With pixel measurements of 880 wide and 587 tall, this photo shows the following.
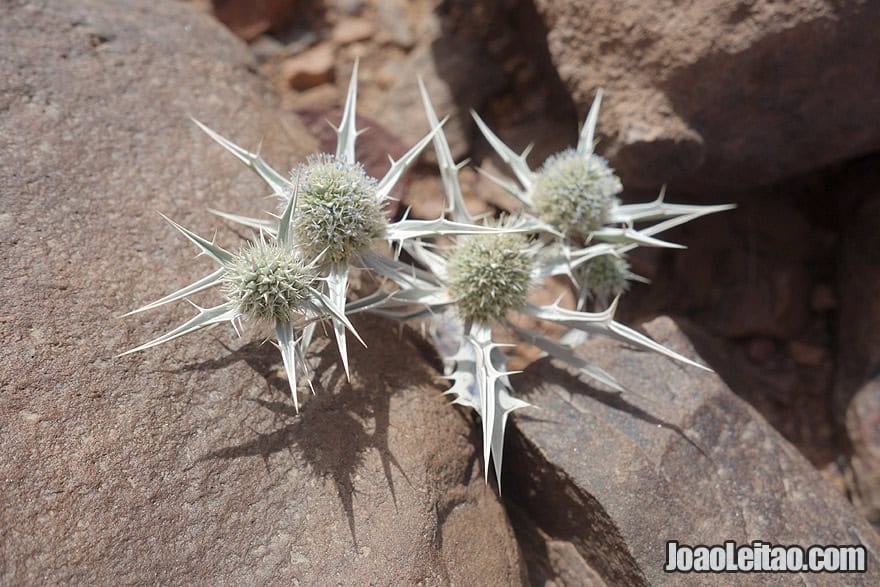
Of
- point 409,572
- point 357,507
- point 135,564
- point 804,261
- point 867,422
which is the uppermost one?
point 135,564

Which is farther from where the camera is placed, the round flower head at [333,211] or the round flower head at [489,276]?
the round flower head at [489,276]

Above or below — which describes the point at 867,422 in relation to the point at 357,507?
below

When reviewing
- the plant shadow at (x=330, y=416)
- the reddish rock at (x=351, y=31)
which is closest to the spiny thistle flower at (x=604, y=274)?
the plant shadow at (x=330, y=416)

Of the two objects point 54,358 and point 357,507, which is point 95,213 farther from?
point 357,507

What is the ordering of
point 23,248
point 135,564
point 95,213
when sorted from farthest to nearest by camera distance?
point 95,213
point 23,248
point 135,564

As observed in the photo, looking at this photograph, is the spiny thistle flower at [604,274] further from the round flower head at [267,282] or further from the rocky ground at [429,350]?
the round flower head at [267,282]

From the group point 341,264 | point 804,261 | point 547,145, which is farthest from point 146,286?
point 804,261

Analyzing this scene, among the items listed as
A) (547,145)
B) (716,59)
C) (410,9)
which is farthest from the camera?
(410,9)

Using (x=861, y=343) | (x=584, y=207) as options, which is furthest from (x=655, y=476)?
(x=861, y=343)

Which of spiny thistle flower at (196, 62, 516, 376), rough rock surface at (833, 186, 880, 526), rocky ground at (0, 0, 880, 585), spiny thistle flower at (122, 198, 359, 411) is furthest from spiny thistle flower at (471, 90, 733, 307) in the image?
rough rock surface at (833, 186, 880, 526)
